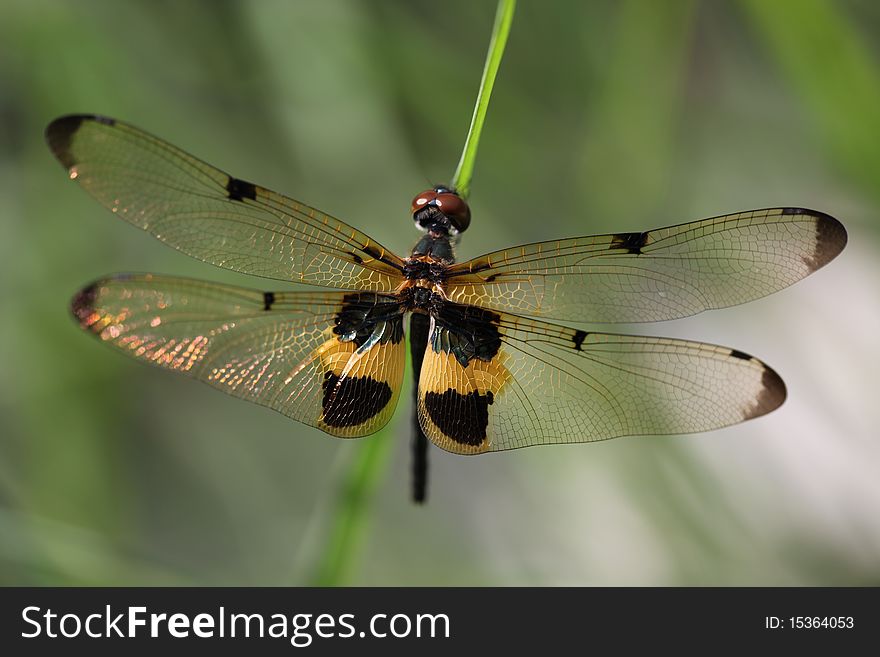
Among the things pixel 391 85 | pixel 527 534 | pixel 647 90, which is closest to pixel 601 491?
pixel 527 534

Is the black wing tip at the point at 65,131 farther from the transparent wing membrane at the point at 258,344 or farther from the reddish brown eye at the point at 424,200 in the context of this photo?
the reddish brown eye at the point at 424,200

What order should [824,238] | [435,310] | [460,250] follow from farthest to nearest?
[460,250]
[435,310]
[824,238]

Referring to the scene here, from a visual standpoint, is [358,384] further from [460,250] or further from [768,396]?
[460,250]

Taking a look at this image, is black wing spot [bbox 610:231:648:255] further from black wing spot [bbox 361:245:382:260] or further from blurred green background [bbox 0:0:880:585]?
blurred green background [bbox 0:0:880:585]

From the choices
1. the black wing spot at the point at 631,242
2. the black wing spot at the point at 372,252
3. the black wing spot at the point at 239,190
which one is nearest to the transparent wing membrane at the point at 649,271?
the black wing spot at the point at 631,242

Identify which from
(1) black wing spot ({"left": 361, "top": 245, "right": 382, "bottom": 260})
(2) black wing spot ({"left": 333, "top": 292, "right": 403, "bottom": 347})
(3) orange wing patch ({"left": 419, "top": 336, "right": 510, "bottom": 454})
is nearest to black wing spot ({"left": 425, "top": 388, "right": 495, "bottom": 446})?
(3) orange wing patch ({"left": 419, "top": 336, "right": 510, "bottom": 454})

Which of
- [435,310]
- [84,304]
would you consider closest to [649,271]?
[435,310]

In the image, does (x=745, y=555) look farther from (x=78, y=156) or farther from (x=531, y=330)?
(x=78, y=156)
